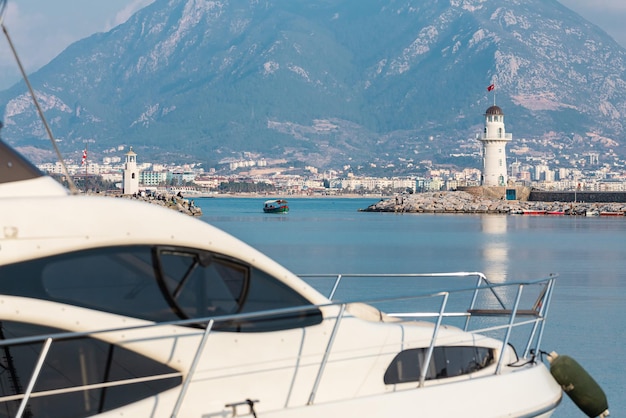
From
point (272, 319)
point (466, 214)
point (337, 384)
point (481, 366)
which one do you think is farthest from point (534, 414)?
point (466, 214)

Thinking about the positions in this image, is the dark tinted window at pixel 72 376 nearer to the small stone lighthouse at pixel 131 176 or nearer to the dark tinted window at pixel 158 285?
the dark tinted window at pixel 158 285

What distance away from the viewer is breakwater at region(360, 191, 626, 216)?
10719 centimetres

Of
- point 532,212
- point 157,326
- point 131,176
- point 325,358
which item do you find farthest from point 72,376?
point 532,212

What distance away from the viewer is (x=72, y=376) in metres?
6.44

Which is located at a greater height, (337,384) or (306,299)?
(306,299)

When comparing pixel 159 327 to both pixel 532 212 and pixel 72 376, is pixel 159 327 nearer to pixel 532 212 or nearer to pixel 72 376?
pixel 72 376

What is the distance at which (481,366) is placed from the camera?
7.98 meters

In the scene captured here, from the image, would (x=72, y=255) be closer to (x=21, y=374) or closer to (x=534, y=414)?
(x=21, y=374)

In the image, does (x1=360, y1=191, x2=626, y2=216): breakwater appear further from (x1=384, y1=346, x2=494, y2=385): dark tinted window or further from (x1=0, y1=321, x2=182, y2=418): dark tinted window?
(x1=0, y1=321, x2=182, y2=418): dark tinted window

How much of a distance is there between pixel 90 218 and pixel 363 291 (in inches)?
797

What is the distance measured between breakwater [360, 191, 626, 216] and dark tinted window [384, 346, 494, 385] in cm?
9883

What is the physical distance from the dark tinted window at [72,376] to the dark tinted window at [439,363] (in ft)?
5.70

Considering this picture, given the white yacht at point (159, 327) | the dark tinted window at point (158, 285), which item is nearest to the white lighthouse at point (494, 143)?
the white yacht at point (159, 327)

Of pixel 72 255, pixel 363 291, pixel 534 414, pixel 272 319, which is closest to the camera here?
pixel 72 255
